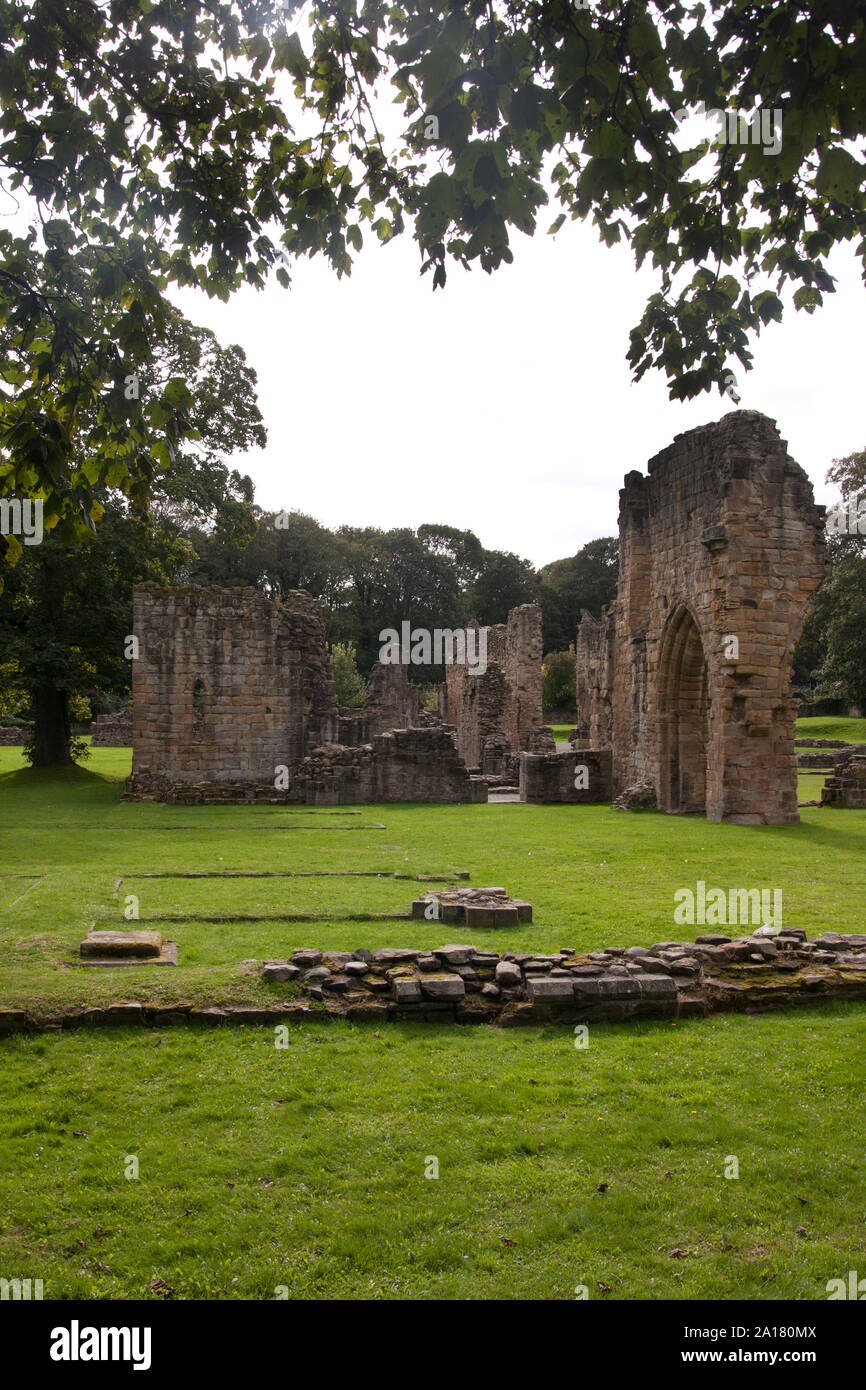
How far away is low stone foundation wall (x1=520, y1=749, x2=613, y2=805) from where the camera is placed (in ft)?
79.3

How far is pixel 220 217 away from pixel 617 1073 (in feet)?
19.6

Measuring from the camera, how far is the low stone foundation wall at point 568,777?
24.2m

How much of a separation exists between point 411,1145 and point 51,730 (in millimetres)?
25664

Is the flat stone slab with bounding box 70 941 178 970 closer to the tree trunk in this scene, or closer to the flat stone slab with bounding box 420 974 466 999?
the flat stone slab with bounding box 420 974 466 999

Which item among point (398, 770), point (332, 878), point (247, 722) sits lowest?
point (332, 878)

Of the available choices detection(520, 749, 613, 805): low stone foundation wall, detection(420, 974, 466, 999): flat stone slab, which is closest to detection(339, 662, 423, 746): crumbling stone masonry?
detection(520, 749, 613, 805): low stone foundation wall

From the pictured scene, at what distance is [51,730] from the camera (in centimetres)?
2791

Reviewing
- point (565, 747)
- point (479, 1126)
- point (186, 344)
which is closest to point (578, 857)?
point (479, 1126)

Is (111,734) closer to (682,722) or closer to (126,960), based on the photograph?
(682,722)

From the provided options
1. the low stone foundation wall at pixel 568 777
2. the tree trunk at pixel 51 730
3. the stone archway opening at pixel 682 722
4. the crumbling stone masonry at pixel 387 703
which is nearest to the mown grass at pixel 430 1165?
the stone archway opening at pixel 682 722

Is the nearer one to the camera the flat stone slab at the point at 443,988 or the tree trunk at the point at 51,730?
the flat stone slab at the point at 443,988

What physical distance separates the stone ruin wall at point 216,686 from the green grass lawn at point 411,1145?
52.5ft

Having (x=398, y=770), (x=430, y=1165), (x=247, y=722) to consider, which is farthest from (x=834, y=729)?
(x=430, y=1165)

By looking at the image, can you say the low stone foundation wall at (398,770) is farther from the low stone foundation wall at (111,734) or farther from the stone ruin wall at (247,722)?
the low stone foundation wall at (111,734)
